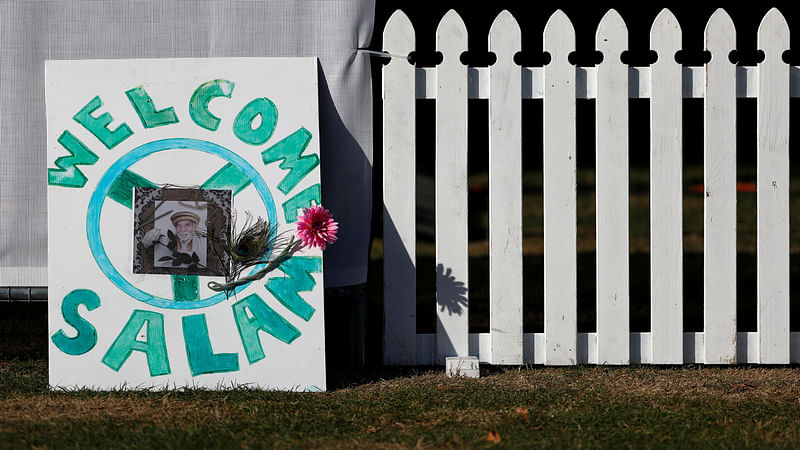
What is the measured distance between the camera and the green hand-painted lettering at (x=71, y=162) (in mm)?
3648

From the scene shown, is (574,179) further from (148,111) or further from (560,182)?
(148,111)

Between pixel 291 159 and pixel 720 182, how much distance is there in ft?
6.07

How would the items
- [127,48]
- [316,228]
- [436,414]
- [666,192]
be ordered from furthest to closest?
[666,192], [127,48], [316,228], [436,414]

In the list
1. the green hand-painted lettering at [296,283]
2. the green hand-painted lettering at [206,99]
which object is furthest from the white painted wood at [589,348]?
the green hand-painted lettering at [206,99]

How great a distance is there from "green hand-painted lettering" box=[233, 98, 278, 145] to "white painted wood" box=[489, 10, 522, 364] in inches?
37.3

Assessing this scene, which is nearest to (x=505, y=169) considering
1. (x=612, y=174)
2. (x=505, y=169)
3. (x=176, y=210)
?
(x=505, y=169)

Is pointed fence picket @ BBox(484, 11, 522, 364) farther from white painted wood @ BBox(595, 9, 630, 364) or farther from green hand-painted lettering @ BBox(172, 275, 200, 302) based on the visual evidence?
green hand-painted lettering @ BBox(172, 275, 200, 302)

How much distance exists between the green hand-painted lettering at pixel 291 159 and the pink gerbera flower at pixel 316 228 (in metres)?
0.14

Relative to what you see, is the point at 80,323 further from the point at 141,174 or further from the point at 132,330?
the point at 141,174

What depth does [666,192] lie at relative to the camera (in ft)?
13.1

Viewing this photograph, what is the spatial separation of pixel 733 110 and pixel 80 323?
286cm

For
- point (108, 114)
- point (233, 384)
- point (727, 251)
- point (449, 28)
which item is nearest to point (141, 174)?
point (108, 114)

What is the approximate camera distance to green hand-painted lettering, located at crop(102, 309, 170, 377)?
3.62 m

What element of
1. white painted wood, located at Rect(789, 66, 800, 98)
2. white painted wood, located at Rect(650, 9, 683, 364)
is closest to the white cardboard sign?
white painted wood, located at Rect(650, 9, 683, 364)
